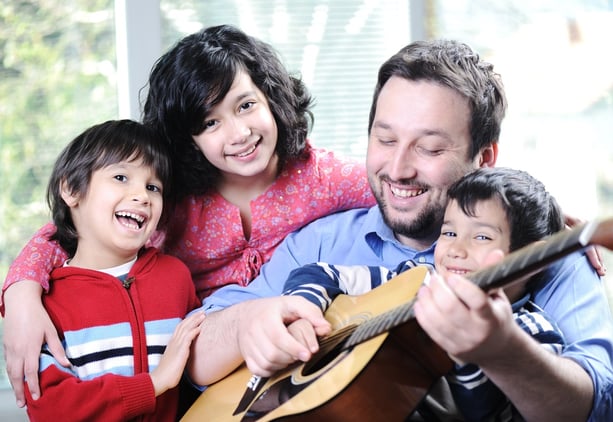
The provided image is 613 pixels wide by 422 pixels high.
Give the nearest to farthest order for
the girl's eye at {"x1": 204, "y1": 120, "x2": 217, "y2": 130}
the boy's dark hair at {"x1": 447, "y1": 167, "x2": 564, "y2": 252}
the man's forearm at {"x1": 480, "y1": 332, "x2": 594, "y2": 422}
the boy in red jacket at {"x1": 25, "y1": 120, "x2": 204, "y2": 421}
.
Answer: the man's forearm at {"x1": 480, "y1": 332, "x2": 594, "y2": 422} → the boy's dark hair at {"x1": 447, "y1": 167, "x2": 564, "y2": 252} → the boy in red jacket at {"x1": 25, "y1": 120, "x2": 204, "y2": 421} → the girl's eye at {"x1": 204, "y1": 120, "x2": 217, "y2": 130}

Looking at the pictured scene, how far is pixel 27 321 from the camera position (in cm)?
187

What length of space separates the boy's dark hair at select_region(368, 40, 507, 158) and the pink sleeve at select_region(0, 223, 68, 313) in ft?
3.04

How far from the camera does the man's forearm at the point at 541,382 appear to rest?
1315 mm

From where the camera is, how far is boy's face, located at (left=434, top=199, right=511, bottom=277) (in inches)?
63.8

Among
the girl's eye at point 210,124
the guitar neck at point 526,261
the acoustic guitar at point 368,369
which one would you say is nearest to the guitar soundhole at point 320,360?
the acoustic guitar at point 368,369

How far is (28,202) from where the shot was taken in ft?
10.4

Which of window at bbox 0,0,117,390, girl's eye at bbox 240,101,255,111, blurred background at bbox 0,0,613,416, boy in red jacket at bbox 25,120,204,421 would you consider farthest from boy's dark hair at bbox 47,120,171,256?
window at bbox 0,0,117,390

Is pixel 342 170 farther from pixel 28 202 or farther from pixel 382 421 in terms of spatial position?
pixel 28 202

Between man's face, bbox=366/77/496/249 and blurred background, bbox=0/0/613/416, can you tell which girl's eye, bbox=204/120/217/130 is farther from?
blurred background, bbox=0/0/613/416

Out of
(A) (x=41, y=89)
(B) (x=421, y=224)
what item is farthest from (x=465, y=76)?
(A) (x=41, y=89)

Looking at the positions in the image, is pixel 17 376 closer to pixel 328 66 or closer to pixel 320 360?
pixel 320 360

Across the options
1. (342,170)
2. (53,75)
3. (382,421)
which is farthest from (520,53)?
(382,421)

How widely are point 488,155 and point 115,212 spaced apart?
0.91 m

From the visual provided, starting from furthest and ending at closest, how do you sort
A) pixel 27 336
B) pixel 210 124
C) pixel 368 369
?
pixel 210 124
pixel 27 336
pixel 368 369
